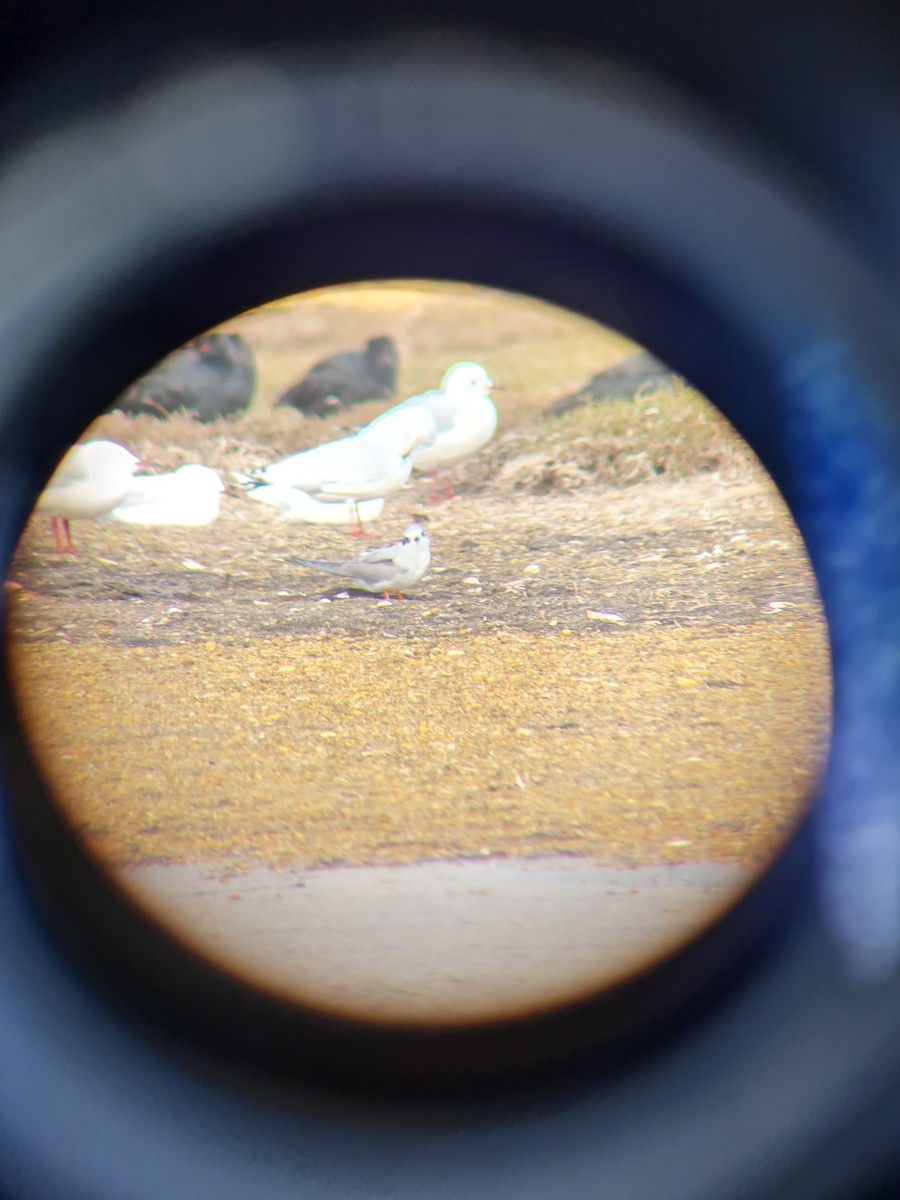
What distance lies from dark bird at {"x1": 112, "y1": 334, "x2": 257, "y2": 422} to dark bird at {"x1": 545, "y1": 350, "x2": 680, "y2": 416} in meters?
0.23

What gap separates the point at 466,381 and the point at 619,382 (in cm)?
11

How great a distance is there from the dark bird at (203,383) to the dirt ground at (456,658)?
12mm

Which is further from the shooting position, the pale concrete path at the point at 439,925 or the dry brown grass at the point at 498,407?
the dry brown grass at the point at 498,407

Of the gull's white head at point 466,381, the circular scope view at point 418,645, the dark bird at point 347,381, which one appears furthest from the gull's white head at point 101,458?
the gull's white head at point 466,381

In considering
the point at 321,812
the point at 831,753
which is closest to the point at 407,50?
the point at 831,753

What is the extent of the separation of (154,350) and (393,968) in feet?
1.11

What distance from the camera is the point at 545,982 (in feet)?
1.50

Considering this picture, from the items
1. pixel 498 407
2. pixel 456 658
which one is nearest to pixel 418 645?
pixel 456 658

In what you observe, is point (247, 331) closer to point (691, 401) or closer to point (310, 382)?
point (310, 382)

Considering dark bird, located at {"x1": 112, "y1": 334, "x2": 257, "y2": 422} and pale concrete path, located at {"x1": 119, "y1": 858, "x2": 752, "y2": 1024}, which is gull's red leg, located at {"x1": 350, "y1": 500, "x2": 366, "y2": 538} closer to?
dark bird, located at {"x1": 112, "y1": 334, "x2": 257, "y2": 422}

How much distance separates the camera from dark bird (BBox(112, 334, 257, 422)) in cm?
62

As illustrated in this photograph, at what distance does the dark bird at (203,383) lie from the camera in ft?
2.04

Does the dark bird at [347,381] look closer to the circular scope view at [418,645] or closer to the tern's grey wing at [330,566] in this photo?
the circular scope view at [418,645]

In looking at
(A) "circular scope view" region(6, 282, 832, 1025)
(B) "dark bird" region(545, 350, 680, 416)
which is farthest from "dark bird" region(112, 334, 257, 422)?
(B) "dark bird" region(545, 350, 680, 416)
